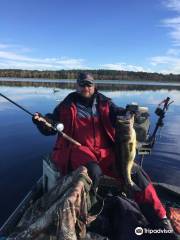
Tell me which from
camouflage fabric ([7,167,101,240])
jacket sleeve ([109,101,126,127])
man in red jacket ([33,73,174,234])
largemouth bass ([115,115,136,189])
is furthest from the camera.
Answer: jacket sleeve ([109,101,126,127])

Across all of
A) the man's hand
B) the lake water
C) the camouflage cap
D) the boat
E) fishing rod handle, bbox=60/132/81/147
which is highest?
the camouflage cap

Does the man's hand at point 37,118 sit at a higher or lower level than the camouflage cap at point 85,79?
lower

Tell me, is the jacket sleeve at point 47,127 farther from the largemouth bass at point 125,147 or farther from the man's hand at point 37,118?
the largemouth bass at point 125,147

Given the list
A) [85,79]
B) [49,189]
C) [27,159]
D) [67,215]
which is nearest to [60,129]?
[85,79]

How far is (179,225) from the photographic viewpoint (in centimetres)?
489

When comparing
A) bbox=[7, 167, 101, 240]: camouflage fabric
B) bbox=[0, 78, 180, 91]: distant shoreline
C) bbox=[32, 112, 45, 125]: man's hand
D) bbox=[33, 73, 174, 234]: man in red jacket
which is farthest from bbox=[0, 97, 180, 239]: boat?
bbox=[0, 78, 180, 91]: distant shoreline

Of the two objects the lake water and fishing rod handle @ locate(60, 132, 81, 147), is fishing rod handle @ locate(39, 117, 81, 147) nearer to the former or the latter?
fishing rod handle @ locate(60, 132, 81, 147)

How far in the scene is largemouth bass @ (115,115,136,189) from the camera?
4.68 meters

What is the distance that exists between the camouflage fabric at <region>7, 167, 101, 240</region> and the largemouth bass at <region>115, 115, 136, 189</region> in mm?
554

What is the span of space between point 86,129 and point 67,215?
1.70 metres

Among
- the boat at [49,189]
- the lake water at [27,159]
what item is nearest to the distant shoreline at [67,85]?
the lake water at [27,159]

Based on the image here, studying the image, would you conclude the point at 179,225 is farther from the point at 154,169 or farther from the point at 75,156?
the point at 154,169

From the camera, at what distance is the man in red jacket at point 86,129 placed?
201 inches

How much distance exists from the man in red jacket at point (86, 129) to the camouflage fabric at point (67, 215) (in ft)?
1.84
